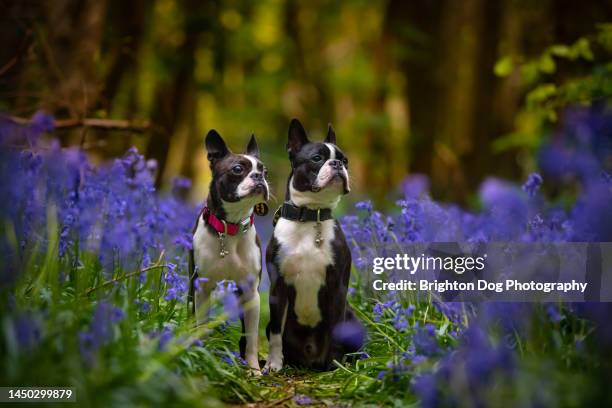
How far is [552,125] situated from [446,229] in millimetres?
4595

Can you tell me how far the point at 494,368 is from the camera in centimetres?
279

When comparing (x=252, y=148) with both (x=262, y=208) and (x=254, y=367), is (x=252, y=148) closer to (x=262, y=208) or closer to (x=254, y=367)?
(x=262, y=208)

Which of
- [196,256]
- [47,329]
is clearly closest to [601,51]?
[196,256]

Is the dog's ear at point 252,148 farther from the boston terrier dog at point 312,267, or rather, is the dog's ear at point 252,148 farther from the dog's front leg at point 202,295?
the dog's front leg at point 202,295

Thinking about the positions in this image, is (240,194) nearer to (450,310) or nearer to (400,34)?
(450,310)

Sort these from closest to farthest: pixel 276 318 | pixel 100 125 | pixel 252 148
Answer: pixel 276 318 → pixel 252 148 → pixel 100 125

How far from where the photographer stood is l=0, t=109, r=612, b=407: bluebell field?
2912 millimetres

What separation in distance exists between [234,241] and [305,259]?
512 mm

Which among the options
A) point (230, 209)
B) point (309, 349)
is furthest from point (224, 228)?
point (309, 349)

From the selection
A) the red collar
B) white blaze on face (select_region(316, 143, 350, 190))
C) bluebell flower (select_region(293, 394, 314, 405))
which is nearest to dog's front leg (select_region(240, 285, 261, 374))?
the red collar

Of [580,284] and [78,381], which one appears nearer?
[78,381]

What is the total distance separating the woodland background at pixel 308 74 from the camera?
7.66 meters

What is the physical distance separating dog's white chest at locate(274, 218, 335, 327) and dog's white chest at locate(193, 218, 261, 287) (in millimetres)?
222

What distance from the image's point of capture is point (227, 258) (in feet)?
15.4
